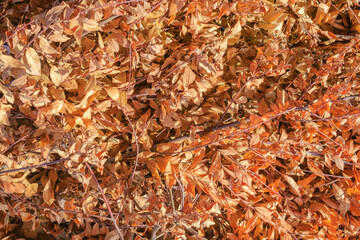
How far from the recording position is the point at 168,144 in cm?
73

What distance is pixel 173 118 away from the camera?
0.77 metres

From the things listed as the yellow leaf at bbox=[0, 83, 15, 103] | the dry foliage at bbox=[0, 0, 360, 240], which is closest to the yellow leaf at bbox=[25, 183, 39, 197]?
the dry foliage at bbox=[0, 0, 360, 240]


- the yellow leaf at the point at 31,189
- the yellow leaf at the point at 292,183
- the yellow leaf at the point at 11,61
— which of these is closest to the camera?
the yellow leaf at the point at 11,61

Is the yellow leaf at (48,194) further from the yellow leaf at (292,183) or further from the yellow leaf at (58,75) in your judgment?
the yellow leaf at (292,183)

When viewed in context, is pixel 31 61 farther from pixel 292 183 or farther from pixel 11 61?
pixel 292 183

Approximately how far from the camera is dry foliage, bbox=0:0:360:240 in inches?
25.1

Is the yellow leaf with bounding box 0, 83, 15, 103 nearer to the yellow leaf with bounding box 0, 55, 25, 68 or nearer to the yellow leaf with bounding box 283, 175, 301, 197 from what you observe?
the yellow leaf with bounding box 0, 55, 25, 68

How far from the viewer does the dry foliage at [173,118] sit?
64 cm

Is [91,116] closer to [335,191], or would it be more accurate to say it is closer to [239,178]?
[239,178]

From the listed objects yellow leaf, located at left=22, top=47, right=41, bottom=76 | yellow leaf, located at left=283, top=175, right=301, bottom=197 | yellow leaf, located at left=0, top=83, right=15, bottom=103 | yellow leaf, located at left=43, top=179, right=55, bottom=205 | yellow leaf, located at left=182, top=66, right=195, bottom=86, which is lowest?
yellow leaf, located at left=283, top=175, right=301, bottom=197

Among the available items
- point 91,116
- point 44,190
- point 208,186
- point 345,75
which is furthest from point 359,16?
point 44,190

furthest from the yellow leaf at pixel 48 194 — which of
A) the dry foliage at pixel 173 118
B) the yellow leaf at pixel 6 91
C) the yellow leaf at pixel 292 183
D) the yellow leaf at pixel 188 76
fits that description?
the yellow leaf at pixel 292 183

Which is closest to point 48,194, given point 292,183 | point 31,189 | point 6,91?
point 31,189

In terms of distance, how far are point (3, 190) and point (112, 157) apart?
255 mm
